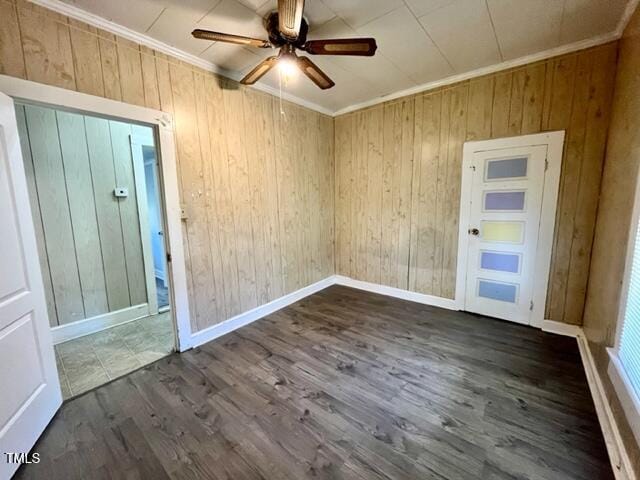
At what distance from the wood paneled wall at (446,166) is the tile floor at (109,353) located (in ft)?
8.95

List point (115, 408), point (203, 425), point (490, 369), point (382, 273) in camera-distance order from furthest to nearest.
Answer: point (382, 273)
point (490, 369)
point (115, 408)
point (203, 425)

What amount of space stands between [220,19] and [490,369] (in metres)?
3.43

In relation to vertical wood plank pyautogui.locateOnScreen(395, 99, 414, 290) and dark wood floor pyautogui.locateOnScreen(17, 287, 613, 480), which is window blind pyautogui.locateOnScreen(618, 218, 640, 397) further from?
vertical wood plank pyautogui.locateOnScreen(395, 99, 414, 290)

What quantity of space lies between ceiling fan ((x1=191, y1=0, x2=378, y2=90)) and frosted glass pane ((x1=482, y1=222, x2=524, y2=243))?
2.26 m

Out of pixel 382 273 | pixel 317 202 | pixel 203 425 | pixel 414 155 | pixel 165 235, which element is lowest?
pixel 203 425

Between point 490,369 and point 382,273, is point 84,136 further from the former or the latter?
point 490,369

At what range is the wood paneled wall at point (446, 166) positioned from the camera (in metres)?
2.36

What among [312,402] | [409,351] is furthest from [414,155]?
[312,402]

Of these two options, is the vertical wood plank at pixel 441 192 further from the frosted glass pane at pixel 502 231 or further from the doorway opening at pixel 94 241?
the doorway opening at pixel 94 241

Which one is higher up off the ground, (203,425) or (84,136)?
(84,136)

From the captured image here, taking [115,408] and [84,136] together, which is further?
[84,136]

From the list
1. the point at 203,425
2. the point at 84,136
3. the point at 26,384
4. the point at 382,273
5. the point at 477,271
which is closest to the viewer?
the point at 26,384

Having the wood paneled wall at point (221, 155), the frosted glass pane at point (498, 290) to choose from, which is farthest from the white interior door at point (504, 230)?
the wood paneled wall at point (221, 155)

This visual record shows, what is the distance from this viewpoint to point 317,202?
3.93 meters
